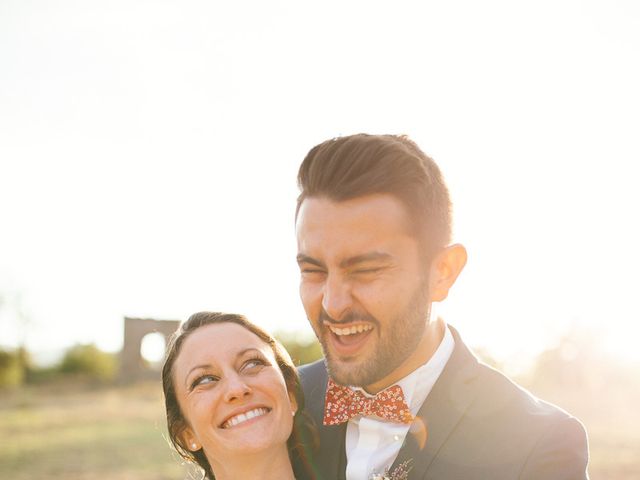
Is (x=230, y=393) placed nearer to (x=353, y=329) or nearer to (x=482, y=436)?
(x=353, y=329)

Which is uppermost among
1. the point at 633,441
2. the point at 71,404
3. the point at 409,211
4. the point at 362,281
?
the point at 409,211

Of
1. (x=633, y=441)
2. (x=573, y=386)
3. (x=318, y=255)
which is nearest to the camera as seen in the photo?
(x=318, y=255)

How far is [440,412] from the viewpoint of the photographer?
362 cm

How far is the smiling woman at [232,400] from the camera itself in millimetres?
3812

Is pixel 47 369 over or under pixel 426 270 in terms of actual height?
under

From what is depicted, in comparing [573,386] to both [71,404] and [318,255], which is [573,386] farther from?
[318,255]

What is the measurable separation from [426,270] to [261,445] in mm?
1153

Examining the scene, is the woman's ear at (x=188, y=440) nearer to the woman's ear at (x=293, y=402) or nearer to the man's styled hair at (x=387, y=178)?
the woman's ear at (x=293, y=402)

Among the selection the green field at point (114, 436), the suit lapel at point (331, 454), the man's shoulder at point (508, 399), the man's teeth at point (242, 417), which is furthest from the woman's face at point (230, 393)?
the man's shoulder at point (508, 399)

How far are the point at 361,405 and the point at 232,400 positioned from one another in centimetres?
63

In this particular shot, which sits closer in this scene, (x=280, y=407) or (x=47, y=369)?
(x=280, y=407)

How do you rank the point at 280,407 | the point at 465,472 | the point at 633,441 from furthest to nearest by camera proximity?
the point at 633,441, the point at 280,407, the point at 465,472

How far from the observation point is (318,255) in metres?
3.61

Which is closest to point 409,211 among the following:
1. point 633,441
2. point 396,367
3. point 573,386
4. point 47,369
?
point 396,367
